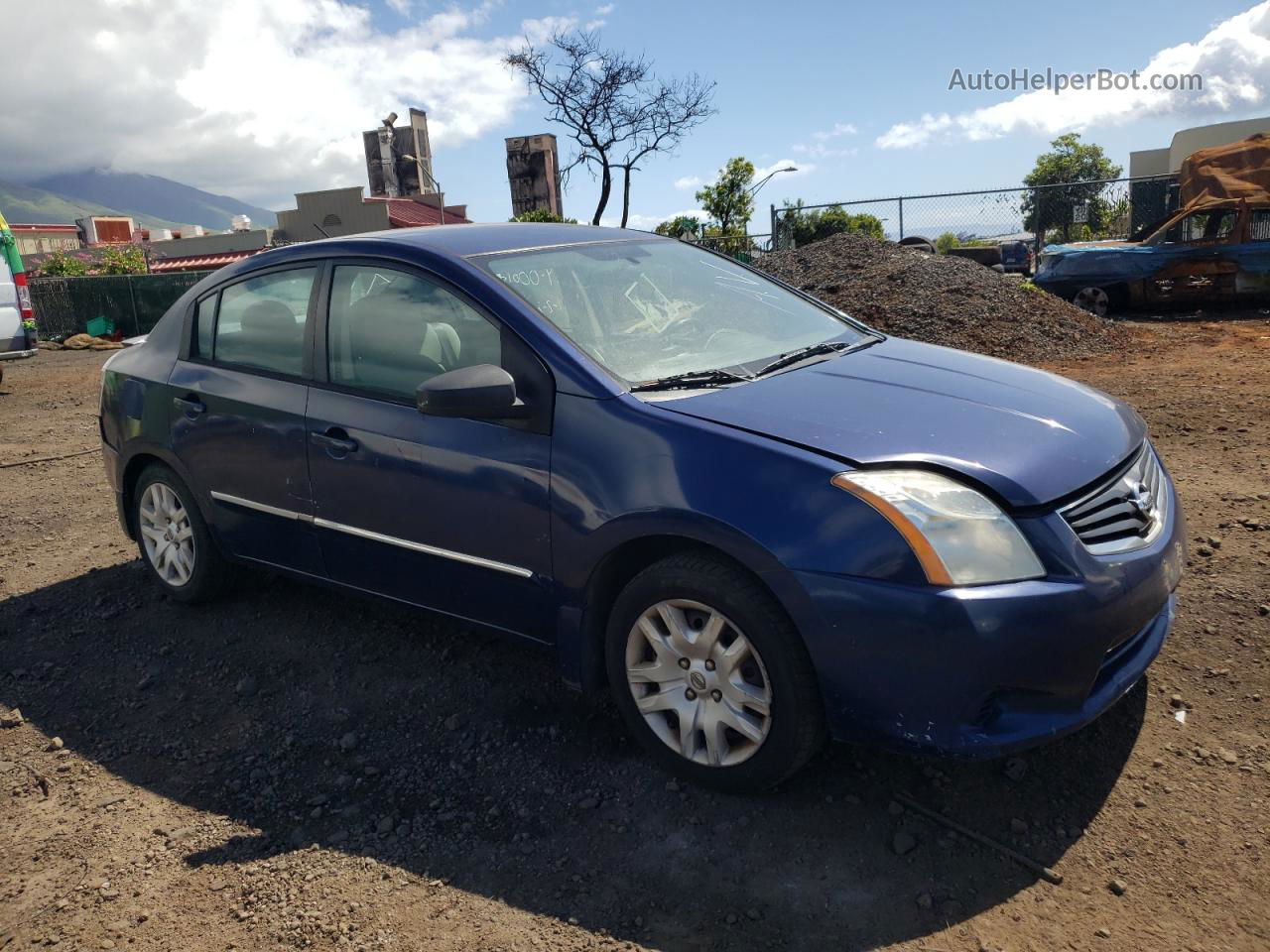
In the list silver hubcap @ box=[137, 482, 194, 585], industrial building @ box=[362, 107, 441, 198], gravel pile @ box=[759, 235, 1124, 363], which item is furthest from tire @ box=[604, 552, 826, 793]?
industrial building @ box=[362, 107, 441, 198]

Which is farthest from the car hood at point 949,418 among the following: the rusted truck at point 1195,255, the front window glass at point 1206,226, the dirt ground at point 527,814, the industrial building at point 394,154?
the industrial building at point 394,154

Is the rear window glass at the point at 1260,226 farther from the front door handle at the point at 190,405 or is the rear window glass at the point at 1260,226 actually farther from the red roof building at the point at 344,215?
the red roof building at the point at 344,215

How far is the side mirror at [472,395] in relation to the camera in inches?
122

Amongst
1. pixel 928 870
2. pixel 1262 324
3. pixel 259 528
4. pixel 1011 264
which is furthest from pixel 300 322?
pixel 1011 264

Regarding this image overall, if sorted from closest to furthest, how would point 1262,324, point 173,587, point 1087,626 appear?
point 1087,626
point 173,587
point 1262,324

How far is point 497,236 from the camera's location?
3934 millimetres

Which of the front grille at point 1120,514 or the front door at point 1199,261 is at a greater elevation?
the front door at point 1199,261

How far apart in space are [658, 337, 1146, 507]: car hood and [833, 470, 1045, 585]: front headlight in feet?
0.22

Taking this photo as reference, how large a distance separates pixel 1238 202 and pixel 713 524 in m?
14.3

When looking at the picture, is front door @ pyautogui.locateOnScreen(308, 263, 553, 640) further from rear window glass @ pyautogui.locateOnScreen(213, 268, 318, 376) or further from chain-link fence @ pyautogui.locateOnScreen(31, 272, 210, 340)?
chain-link fence @ pyautogui.locateOnScreen(31, 272, 210, 340)

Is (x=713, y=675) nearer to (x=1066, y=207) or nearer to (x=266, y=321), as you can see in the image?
(x=266, y=321)

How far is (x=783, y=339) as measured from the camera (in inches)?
150

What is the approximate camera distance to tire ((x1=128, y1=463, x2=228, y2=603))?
4574mm

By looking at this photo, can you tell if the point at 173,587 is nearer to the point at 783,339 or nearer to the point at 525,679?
the point at 525,679
